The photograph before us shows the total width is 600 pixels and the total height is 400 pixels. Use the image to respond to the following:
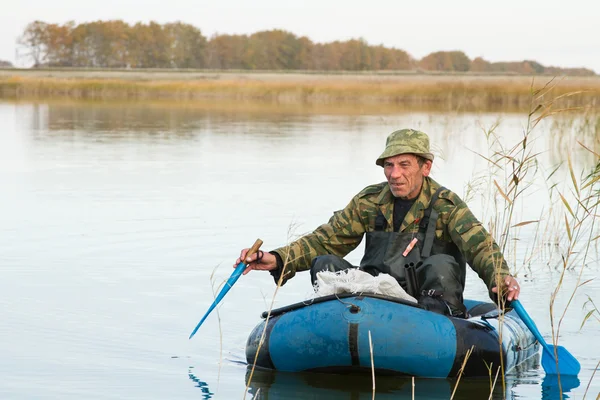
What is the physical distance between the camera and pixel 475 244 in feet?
18.1

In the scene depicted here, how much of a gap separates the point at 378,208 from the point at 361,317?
0.83m

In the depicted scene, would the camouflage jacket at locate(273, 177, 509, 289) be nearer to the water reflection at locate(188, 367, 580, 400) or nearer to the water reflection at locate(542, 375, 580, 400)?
the water reflection at locate(188, 367, 580, 400)

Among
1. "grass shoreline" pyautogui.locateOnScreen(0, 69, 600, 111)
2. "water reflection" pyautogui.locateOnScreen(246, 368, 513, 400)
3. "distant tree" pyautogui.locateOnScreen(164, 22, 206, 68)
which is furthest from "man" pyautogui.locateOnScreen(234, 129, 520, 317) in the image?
"distant tree" pyautogui.locateOnScreen(164, 22, 206, 68)

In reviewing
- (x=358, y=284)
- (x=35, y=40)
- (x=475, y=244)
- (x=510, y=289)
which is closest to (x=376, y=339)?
(x=358, y=284)

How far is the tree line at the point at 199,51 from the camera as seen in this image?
10162 centimetres

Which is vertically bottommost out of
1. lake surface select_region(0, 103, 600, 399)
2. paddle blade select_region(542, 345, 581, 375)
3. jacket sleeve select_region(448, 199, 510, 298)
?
lake surface select_region(0, 103, 600, 399)

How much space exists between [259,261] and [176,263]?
3.14 m

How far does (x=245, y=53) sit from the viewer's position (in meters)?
114

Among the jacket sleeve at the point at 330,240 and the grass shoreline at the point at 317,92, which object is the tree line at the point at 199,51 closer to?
the grass shoreline at the point at 317,92

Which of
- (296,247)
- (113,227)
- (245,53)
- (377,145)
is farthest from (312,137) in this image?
(245,53)

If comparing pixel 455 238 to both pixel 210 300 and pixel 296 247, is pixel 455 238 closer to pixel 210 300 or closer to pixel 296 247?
pixel 296 247

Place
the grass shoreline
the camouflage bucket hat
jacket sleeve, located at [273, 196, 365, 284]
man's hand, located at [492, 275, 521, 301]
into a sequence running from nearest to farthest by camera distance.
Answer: man's hand, located at [492, 275, 521, 301] → the camouflage bucket hat → jacket sleeve, located at [273, 196, 365, 284] → the grass shoreline

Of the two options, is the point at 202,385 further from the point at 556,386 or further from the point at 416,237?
the point at 556,386

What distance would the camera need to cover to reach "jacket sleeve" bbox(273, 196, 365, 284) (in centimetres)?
583
